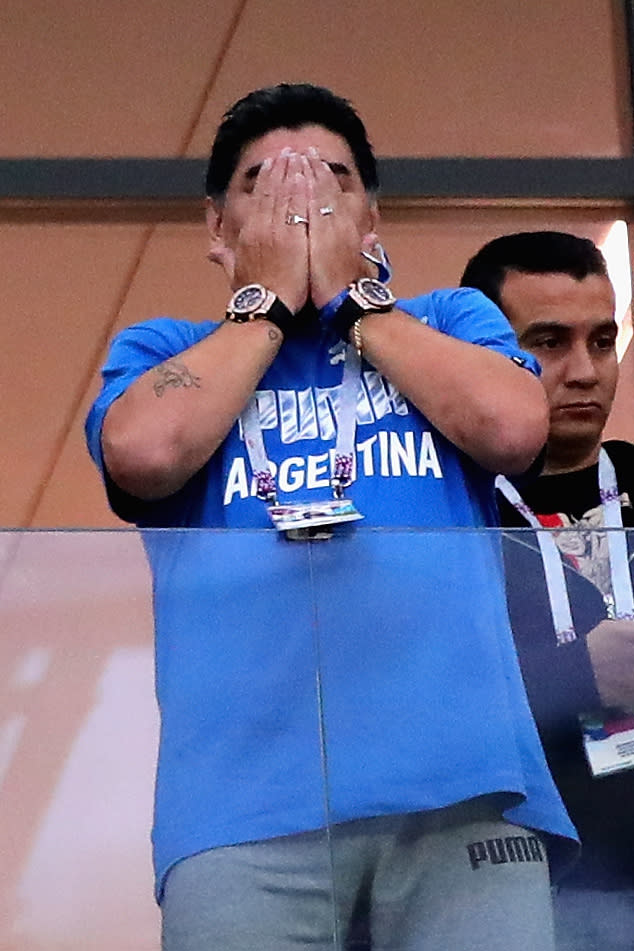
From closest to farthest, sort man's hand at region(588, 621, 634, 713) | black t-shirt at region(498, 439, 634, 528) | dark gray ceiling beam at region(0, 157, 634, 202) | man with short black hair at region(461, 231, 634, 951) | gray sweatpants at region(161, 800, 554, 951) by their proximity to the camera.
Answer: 1. gray sweatpants at region(161, 800, 554, 951)
2. man with short black hair at region(461, 231, 634, 951)
3. man's hand at region(588, 621, 634, 713)
4. black t-shirt at region(498, 439, 634, 528)
5. dark gray ceiling beam at region(0, 157, 634, 202)

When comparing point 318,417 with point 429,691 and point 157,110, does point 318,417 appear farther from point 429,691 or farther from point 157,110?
point 157,110

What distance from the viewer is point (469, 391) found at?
59.0 inches

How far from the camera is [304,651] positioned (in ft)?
4.87

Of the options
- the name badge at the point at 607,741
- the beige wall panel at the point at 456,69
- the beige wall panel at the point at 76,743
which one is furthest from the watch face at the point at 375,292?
the beige wall panel at the point at 456,69

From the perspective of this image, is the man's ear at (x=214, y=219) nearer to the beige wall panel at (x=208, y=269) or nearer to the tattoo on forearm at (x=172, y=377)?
the tattoo on forearm at (x=172, y=377)

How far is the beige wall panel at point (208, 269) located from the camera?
3.31m

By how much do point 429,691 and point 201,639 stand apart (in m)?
0.21

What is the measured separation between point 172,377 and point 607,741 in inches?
20.9

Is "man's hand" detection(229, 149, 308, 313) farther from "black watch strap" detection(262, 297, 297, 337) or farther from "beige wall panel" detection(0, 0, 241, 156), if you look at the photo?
"beige wall panel" detection(0, 0, 241, 156)

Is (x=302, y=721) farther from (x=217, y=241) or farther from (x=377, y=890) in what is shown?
(x=217, y=241)

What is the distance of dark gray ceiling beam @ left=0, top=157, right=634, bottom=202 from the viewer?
3467mm

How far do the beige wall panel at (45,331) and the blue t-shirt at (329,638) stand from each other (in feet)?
5.86

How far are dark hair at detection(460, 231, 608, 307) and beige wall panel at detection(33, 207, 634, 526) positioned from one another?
3.21ft

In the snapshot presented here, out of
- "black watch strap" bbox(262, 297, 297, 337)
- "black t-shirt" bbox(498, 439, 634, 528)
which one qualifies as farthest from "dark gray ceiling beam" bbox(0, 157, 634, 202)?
"black watch strap" bbox(262, 297, 297, 337)
